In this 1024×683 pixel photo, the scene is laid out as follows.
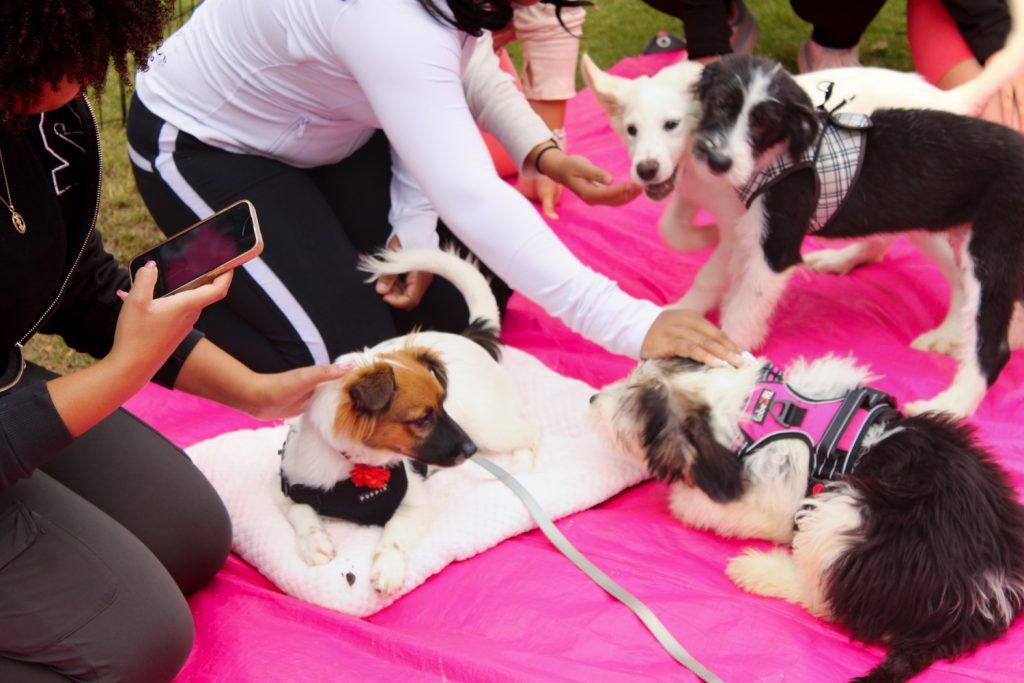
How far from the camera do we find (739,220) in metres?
2.77

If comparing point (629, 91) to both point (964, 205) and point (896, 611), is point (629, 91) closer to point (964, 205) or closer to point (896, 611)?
point (964, 205)

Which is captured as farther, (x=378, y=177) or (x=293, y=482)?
(x=378, y=177)

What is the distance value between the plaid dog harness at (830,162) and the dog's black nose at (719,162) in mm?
147

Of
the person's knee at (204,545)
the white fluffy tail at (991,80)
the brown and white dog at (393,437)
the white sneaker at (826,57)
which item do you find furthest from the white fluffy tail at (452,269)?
the white sneaker at (826,57)

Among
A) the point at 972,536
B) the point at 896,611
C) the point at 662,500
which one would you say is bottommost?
the point at 662,500

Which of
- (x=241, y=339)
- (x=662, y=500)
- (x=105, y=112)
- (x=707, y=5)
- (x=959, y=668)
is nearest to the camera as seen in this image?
(x=959, y=668)

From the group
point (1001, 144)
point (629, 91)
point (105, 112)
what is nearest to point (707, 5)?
point (629, 91)

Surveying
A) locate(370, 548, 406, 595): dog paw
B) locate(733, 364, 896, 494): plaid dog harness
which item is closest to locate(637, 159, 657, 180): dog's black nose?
locate(733, 364, 896, 494): plaid dog harness

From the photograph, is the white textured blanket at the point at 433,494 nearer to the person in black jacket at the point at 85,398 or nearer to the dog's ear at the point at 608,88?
the person in black jacket at the point at 85,398

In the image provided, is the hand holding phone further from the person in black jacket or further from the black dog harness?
the black dog harness

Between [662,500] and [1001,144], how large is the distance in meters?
1.33

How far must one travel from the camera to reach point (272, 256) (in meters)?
2.58

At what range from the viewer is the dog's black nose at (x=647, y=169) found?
103 inches

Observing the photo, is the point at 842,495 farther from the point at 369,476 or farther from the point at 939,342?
the point at 939,342
